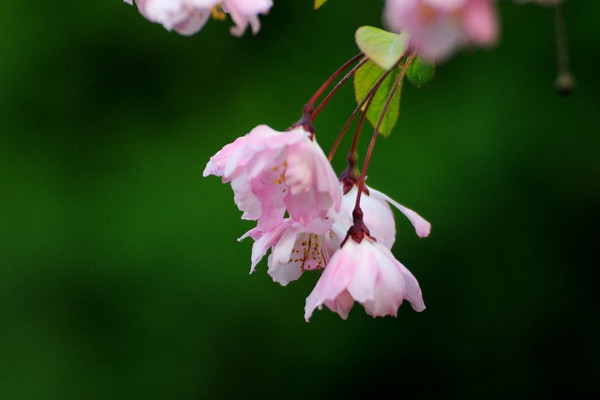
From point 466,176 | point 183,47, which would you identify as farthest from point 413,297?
point 183,47

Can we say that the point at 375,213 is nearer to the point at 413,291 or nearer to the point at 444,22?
the point at 413,291

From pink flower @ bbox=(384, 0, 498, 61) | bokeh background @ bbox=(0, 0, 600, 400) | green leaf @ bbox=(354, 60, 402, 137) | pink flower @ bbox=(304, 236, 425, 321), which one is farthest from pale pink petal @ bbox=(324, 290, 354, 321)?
bokeh background @ bbox=(0, 0, 600, 400)

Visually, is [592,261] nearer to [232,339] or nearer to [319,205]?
[232,339]

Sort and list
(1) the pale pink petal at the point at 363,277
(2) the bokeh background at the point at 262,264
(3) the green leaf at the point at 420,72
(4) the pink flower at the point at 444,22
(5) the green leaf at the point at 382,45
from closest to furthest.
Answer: (4) the pink flower at the point at 444,22, (5) the green leaf at the point at 382,45, (1) the pale pink petal at the point at 363,277, (3) the green leaf at the point at 420,72, (2) the bokeh background at the point at 262,264

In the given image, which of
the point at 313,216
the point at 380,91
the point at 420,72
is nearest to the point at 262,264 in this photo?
the point at 380,91

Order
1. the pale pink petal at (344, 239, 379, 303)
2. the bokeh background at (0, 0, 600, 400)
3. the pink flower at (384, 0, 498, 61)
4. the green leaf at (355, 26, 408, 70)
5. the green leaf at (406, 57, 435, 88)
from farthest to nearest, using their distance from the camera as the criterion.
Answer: the bokeh background at (0, 0, 600, 400) → the green leaf at (406, 57, 435, 88) → the pale pink petal at (344, 239, 379, 303) → the green leaf at (355, 26, 408, 70) → the pink flower at (384, 0, 498, 61)

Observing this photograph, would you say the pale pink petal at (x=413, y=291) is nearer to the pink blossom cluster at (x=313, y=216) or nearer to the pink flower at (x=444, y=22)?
the pink blossom cluster at (x=313, y=216)

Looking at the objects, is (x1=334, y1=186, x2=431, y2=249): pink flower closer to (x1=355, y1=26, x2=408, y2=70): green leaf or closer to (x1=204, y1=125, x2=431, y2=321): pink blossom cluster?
(x1=204, y1=125, x2=431, y2=321): pink blossom cluster

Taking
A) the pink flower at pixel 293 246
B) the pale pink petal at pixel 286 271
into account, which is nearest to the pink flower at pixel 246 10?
the pink flower at pixel 293 246
